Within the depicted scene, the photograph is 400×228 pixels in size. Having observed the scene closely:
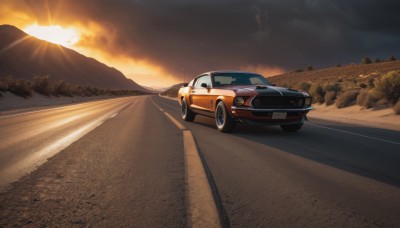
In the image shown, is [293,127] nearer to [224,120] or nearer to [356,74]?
[224,120]

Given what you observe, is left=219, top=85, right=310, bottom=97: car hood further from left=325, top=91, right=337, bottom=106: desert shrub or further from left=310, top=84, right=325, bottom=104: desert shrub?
left=310, top=84, right=325, bottom=104: desert shrub

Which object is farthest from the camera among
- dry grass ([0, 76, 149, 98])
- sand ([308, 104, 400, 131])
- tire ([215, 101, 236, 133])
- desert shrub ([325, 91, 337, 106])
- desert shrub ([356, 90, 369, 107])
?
dry grass ([0, 76, 149, 98])

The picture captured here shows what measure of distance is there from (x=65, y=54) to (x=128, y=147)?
180 m

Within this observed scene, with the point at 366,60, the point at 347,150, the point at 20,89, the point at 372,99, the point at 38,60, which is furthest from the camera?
the point at 38,60

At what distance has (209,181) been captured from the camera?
3.53 m

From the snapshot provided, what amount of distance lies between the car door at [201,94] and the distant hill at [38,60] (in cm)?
11726

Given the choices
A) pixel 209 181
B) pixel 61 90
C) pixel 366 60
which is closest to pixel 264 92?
pixel 209 181

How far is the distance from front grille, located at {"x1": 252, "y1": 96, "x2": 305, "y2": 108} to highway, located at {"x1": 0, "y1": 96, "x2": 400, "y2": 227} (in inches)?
54.7

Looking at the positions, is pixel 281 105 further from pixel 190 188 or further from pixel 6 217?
pixel 6 217

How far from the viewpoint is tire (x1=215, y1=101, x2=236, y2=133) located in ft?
25.8

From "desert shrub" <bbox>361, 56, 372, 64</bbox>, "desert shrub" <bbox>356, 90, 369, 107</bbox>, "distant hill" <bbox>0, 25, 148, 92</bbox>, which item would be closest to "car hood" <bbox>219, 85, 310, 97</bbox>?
"desert shrub" <bbox>356, 90, 369, 107</bbox>

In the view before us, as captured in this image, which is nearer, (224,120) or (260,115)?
(260,115)

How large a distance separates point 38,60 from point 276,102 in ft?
486

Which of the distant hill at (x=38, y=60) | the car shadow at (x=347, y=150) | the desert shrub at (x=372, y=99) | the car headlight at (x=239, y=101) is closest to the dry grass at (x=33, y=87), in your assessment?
the car headlight at (x=239, y=101)
